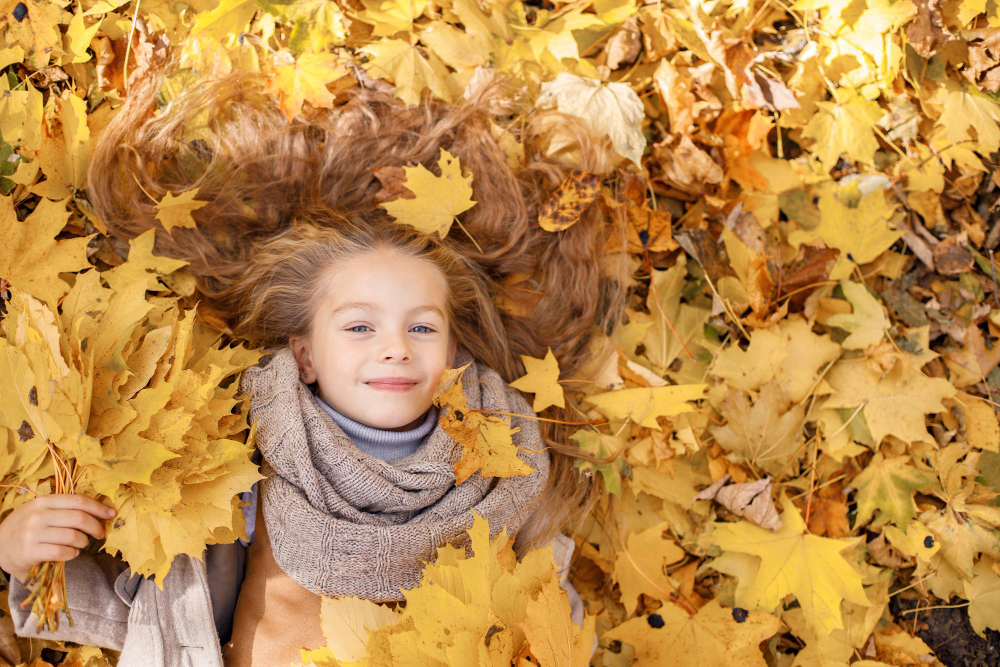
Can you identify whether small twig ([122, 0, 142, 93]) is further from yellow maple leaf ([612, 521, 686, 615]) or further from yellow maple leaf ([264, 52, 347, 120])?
yellow maple leaf ([612, 521, 686, 615])

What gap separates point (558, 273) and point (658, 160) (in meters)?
0.51

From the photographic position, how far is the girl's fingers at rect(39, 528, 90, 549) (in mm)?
1687

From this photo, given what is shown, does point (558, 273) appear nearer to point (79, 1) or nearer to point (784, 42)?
point (784, 42)

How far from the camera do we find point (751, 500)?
7.48ft

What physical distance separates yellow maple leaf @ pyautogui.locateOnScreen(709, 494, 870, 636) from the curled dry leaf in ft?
0.12

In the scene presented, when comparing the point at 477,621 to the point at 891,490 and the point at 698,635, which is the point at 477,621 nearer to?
the point at 698,635

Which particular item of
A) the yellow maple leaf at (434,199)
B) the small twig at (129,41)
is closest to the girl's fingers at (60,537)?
the yellow maple leaf at (434,199)

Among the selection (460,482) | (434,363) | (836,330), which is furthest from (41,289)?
(836,330)

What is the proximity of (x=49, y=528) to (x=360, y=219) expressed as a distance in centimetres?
116

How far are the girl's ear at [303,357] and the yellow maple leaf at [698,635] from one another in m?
1.20

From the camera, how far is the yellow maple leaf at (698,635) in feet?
7.08

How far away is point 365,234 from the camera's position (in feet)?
7.33

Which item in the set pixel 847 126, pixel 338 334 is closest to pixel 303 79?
pixel 338 334

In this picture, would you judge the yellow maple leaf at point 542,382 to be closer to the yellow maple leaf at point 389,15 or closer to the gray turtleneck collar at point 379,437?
the gray turtleneck collar at point 379,437
